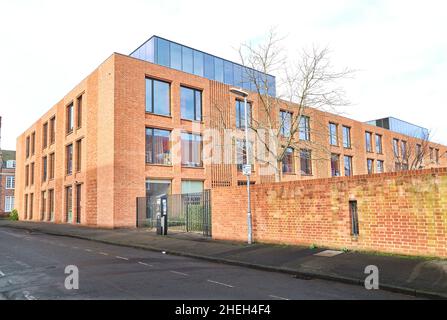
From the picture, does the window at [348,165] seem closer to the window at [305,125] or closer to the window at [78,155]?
the window at [305,125]

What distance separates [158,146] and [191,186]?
3.94 metres

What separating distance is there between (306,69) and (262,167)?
41.0 feet

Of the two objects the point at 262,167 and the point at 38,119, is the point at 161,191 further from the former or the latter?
the point at 38,119

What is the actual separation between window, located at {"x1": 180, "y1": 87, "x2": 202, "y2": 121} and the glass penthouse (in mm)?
2503

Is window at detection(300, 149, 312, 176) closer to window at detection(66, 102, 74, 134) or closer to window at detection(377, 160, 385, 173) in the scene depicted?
window at detection(377, 160, 385, 173)

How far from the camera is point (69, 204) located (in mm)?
31281

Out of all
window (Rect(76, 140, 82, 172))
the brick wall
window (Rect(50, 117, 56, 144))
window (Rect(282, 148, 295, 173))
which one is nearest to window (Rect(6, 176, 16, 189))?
window (Rect(50, 117, 56, 144))

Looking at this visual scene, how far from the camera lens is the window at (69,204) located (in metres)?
30.8

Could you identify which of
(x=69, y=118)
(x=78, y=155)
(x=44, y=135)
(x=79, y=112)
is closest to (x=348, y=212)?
(x=78, y=155)

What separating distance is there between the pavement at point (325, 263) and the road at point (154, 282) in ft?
1.21

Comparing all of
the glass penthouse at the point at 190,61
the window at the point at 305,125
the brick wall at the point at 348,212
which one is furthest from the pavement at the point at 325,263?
the glass penthouse at the point at 190,61

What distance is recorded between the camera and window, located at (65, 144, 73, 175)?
31.6 metres

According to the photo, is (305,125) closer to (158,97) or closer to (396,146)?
(158,97)
